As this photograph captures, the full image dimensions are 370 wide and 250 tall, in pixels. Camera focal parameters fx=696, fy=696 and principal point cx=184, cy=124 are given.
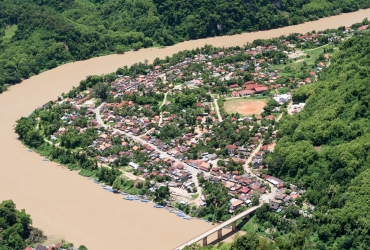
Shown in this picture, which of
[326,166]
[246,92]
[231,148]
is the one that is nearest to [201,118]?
[231,148]

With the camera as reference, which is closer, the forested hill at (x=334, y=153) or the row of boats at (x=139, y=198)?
the forested hill at (x=334, y=153)

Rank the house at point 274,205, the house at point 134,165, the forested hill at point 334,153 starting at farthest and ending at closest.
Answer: the house at point 134,165 → the house at point 274,205 → the forested hill at point 334,153

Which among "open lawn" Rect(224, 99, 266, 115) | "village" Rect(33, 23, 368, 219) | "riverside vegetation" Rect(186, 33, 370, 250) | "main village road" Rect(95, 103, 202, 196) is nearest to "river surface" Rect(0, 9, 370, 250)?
"village" Rect(33, 23, 368, 219)

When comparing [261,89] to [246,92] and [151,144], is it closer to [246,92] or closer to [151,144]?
[246,92]

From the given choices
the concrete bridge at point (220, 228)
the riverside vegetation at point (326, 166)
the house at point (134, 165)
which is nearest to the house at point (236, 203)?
the concrete bridge at point (220, 228)

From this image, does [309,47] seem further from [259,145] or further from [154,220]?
[154,220]

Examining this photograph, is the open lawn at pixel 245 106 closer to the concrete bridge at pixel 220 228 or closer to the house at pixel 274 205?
the house at pixel 274 205
